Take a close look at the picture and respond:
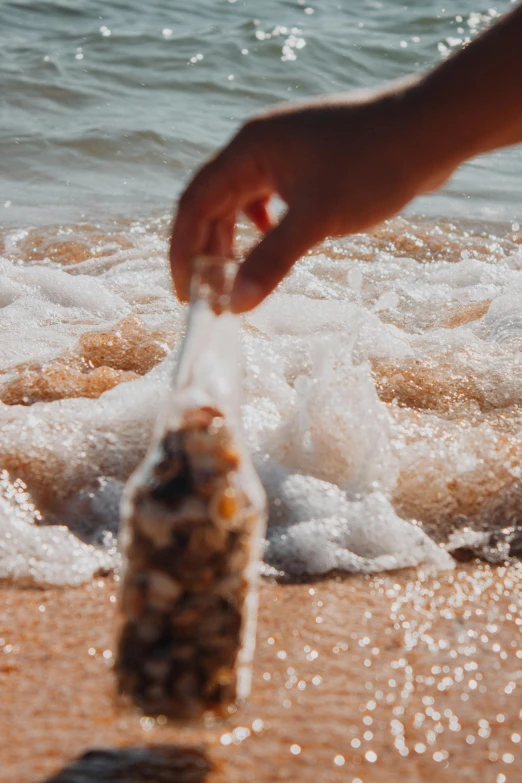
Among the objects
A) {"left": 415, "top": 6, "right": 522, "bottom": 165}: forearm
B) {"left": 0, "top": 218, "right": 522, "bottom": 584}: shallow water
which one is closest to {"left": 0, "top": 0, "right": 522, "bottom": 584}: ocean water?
{"left": 0, "top": 218, "right": 522, "bottom": 584}: shallow water

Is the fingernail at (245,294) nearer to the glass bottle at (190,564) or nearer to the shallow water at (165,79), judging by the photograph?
the glass bottle at (190,564)

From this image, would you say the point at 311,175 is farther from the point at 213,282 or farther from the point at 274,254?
the point at 213,282

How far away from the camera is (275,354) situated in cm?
268

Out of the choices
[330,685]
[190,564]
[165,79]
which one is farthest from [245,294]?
[165,79]

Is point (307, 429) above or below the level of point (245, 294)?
below

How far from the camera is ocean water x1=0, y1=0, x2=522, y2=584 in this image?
1.99m

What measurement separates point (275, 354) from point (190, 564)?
1665 mm

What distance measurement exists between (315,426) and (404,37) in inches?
445

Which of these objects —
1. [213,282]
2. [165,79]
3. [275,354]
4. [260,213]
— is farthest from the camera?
[165,79]

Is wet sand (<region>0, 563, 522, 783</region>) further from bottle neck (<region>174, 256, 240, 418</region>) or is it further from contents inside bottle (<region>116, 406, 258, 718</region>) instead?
bottle neck (<region>174, 256, 240, 418</region>)

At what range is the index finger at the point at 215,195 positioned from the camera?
54.6 inches

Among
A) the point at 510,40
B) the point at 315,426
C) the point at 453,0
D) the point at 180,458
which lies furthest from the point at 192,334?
the point at 453,0

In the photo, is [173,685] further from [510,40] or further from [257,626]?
[510,40]

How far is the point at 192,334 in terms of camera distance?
1209 millimetres
